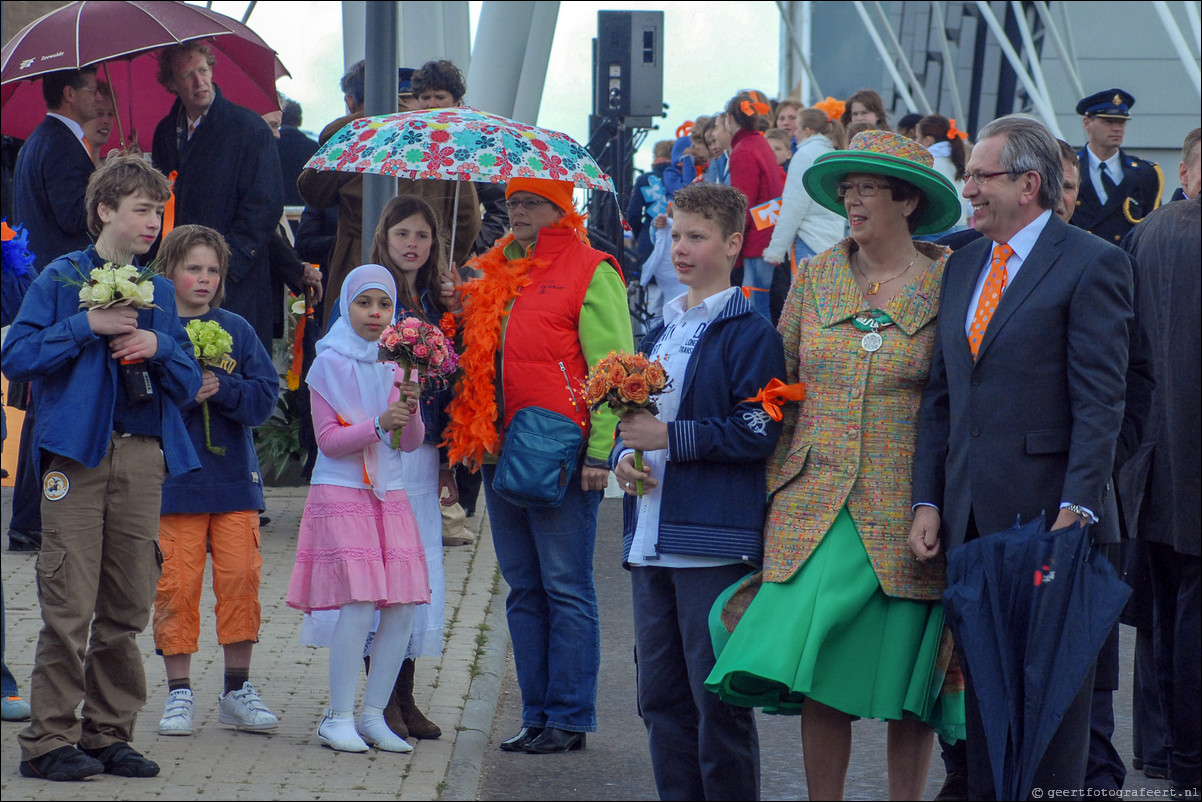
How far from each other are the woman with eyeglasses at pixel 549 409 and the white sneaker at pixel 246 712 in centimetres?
87

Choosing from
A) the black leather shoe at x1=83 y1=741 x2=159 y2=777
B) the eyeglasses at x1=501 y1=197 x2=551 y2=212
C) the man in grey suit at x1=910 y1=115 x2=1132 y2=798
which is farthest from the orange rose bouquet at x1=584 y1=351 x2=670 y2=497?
the black leather shoe at x1=83 y1=741 x2=159 y2=777

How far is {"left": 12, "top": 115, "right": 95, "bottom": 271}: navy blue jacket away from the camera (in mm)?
7113

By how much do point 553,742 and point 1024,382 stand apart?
232 centimetres

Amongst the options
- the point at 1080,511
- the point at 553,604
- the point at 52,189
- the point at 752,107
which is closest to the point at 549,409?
the point at 553,604

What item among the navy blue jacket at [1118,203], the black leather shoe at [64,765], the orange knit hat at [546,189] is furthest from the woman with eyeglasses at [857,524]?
the navy blue jacket at [1118,203]

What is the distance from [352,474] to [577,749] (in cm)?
131

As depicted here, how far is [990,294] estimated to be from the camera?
4.16m

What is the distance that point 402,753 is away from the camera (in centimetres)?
525

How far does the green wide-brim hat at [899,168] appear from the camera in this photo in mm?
4285

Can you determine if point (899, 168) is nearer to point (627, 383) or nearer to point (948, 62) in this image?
point (627, 383)

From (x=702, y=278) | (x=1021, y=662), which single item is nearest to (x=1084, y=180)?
(x=702, y=278)

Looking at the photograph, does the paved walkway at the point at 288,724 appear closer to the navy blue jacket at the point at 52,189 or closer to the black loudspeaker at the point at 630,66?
the navy blue jacket at the point at 52,189

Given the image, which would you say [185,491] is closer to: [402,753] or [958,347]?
[402,753]

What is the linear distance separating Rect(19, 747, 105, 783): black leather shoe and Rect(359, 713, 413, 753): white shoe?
0.90 metres
